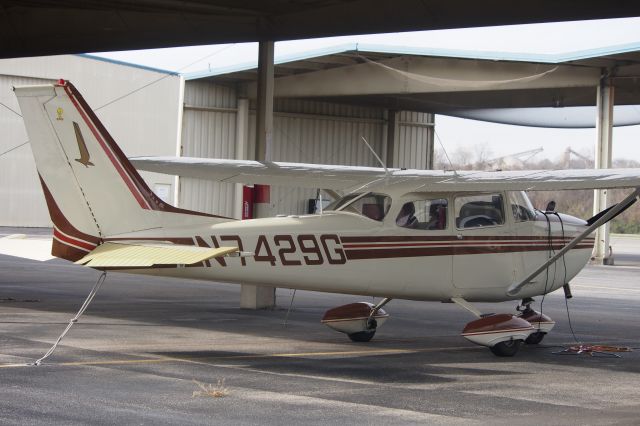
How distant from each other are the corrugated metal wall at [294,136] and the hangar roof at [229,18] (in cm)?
1730

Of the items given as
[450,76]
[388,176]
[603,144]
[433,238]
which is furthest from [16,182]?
[433,238]

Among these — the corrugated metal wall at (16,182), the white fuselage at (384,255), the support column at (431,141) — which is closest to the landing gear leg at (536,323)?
the white fuselage at (384,255)

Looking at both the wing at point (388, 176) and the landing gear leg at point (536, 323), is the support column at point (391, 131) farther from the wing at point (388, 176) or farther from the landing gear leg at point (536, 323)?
the landing gear leg at point (536, 323)

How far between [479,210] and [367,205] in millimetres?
1480

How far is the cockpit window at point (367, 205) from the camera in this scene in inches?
436

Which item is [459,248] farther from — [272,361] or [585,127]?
[585,127]

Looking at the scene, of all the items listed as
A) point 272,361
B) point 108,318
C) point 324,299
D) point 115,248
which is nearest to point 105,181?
point 115,248

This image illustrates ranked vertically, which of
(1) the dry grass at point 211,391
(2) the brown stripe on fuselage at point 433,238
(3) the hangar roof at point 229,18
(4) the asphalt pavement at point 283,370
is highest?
(3) the hangar roof at point 229,18

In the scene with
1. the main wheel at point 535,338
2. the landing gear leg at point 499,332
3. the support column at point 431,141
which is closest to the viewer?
the landing gear leg at point 499,332

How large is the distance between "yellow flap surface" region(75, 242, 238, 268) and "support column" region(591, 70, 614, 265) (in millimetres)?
23692

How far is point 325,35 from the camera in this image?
14.7m

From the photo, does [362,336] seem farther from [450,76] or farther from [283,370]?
[450,76]

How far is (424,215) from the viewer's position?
11.4 m

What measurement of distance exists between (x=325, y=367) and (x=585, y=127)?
95.5 feet
